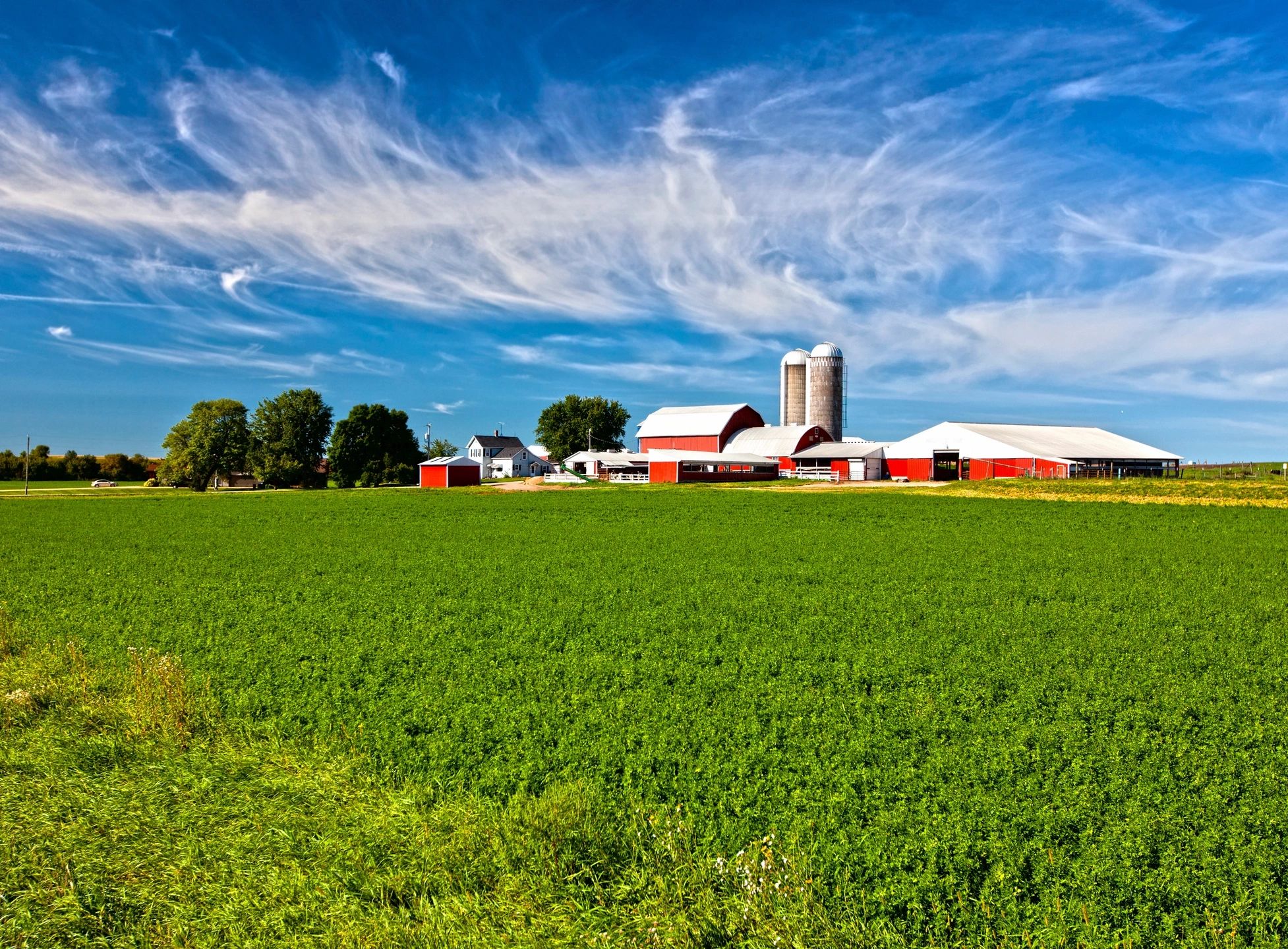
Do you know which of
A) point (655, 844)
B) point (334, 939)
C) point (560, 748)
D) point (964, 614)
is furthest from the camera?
point (964, 614)

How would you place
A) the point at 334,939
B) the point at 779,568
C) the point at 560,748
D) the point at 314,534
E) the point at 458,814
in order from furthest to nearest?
the point at 314,534
the point at 779,568
the point at 560,748
the point at 458,814
the point at 334,939

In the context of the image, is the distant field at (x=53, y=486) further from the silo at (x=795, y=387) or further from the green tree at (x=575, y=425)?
the silo at (x=795, y=387)

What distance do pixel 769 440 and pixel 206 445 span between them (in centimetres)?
6376

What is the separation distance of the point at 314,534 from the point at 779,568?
18254 millimetres

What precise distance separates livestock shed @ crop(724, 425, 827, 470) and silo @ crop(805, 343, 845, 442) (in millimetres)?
2730

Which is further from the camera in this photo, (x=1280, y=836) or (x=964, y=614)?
(x=964, y=614)

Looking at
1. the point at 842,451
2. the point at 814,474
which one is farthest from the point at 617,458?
the point at 842,451

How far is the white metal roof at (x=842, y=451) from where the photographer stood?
7250cm

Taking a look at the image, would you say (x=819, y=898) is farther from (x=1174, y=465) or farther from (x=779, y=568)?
(x=1174, y=465)

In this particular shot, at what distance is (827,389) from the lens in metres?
87.1

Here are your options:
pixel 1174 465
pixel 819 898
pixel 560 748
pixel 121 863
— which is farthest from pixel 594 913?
pixel 1174 465

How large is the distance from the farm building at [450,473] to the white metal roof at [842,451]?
3349 cm

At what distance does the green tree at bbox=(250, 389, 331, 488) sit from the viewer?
85.8 metres

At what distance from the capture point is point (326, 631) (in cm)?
1133
